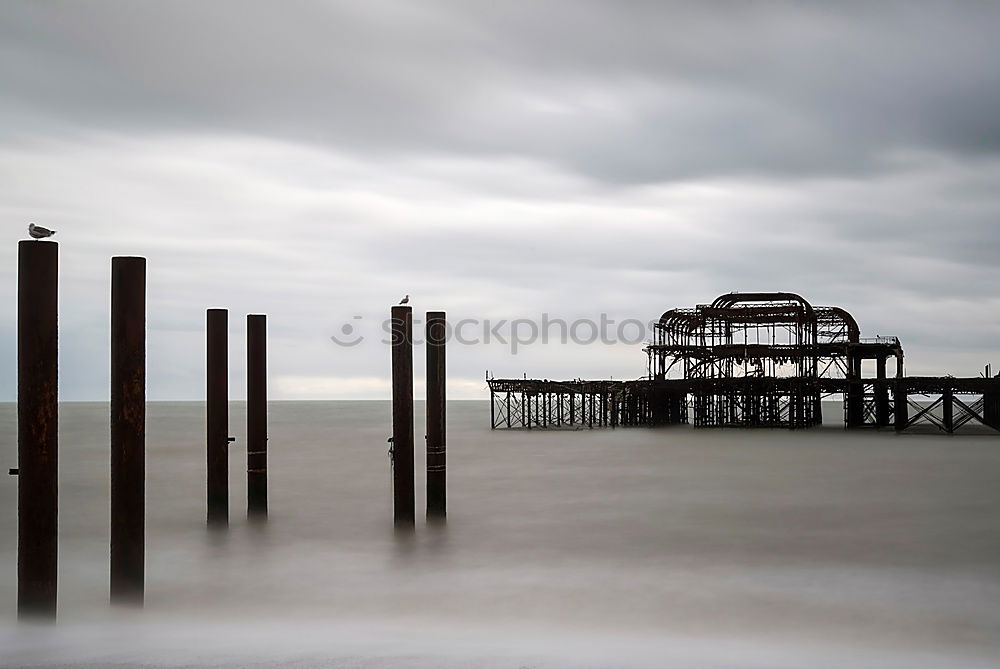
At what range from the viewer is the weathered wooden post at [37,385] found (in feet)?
32.5

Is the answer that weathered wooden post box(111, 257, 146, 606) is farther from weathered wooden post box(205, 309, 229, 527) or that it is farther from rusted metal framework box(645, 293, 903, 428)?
rusted metal framework box(645, 293, 903, 428)

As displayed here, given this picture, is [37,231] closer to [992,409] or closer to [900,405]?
[900,405]

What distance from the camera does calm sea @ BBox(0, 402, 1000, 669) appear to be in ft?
34.8

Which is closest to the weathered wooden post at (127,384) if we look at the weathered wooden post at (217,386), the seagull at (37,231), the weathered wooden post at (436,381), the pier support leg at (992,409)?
the seagull at (37,231)

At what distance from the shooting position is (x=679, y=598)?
1358cm

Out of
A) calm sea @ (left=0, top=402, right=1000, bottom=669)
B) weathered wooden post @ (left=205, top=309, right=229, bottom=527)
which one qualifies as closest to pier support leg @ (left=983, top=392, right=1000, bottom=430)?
calm sea @ (left=0, top=402, right=1000, bottom=669)

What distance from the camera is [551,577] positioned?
14859 mm

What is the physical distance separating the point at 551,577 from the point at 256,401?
6.27m

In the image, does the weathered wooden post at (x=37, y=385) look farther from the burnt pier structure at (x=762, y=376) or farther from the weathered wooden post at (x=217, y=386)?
the burnt pier structure at (x=762, y=376)

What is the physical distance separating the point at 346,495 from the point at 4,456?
25.3m

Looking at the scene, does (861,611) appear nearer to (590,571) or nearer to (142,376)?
(590,571)

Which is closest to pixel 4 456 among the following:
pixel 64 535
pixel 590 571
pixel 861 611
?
pixel 64 535

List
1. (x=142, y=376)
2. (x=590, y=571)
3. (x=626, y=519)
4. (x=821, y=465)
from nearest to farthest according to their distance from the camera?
(x=142, y=376) → (x=590, y=571) → (x=626, y=519) → (x=821, y=465)

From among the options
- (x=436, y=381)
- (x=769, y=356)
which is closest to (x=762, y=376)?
(x=769, y=356)
